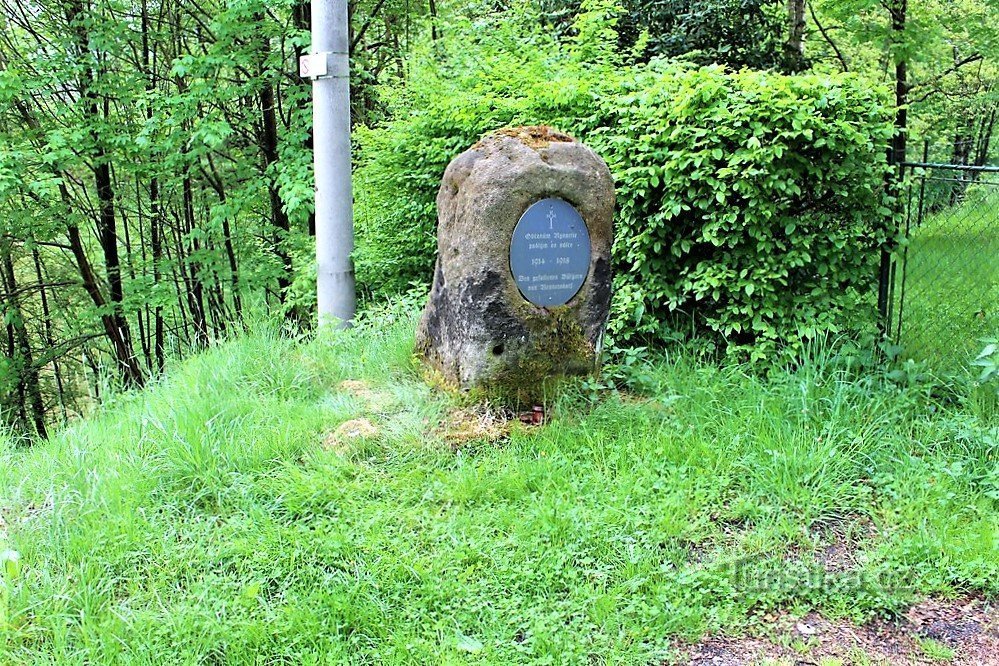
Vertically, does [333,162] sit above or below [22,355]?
above

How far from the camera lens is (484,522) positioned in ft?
11.2

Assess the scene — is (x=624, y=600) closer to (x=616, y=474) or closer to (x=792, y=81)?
(x=616, y=474)

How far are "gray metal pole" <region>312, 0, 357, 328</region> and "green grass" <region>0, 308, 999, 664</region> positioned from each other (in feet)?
5.36

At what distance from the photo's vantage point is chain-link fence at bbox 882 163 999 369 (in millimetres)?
4789

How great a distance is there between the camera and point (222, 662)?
105 inches

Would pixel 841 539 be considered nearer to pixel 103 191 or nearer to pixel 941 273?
pixel 941 273

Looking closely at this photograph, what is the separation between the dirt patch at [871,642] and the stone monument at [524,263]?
1.86 m

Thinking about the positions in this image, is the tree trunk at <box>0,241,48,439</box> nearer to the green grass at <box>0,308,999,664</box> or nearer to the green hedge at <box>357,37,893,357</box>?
the green grass at <box>0,308,999,664</box>

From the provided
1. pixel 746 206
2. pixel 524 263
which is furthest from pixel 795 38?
pixel 524 263

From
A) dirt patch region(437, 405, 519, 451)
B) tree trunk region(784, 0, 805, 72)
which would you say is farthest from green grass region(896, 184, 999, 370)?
tree trunk region(784, 0, 805, 72)

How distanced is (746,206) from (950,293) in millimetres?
2019

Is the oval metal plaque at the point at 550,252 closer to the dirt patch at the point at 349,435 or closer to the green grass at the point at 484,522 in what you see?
the green grass at the point at 484,522

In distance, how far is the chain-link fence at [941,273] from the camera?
4.79 m

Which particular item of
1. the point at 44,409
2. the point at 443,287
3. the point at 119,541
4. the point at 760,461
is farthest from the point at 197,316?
the point at 760,461
